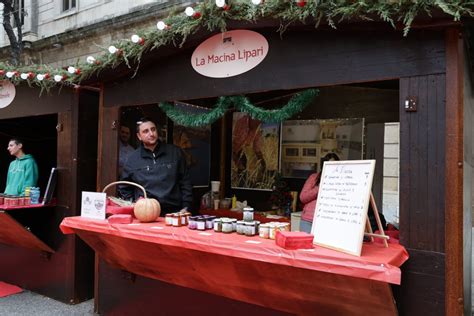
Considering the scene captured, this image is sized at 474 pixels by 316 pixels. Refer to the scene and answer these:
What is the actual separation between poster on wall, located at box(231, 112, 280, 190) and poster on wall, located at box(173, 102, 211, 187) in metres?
0.46

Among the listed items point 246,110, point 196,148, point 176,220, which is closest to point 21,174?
point 196,148

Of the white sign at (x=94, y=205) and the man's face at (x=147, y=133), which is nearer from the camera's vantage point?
the white sign at (x=94, y=205)

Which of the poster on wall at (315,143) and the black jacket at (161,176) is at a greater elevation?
the poster on wall at (315,143)

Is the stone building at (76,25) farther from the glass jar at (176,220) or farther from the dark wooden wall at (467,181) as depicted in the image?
the dark wooden wall at (467,181)

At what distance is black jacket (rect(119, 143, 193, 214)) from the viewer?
14.1 feet

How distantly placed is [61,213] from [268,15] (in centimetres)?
378

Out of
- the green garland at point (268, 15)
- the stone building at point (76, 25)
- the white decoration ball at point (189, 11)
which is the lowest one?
the green garland at point (268, 15)

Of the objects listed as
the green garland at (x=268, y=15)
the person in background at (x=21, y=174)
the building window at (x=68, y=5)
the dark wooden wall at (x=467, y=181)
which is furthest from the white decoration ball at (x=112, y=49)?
the building window at (x=68, y=5)

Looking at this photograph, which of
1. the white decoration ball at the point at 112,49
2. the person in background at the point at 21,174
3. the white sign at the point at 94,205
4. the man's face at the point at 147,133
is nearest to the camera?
the white sign at the point at 94,205

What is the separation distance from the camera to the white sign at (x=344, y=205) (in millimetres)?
2580

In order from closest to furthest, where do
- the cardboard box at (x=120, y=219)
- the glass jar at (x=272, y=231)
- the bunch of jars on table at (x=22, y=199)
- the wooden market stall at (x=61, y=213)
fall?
the glass jar at (x=272, y=231), the cardboard box at (x=120, y=219), the bunch of jars on table at (x=22, y=199), the wooden market stall at (x=61, y=213)

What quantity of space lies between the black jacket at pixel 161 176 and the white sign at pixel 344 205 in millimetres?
1862

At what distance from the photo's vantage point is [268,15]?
10.00ft

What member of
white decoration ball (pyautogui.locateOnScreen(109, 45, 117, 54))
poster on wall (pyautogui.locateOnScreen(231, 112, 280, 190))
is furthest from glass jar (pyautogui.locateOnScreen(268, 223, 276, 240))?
poster on wall (pyautogui.locateOnScreen(231, 112, 280, 190))
